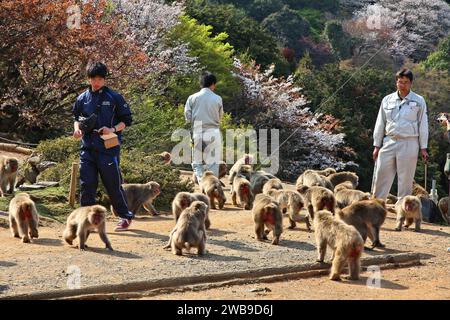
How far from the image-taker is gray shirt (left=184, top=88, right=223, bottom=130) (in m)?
14.3

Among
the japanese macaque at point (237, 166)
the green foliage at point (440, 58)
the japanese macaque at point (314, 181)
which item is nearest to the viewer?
the japanese macaque at point (314, 181)

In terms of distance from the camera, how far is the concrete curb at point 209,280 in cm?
817

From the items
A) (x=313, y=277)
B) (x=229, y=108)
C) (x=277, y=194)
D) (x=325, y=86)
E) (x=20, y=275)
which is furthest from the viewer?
(x=325, y=86)

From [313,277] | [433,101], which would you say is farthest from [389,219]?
[433,101]

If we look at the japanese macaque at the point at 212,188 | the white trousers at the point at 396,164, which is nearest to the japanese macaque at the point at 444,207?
the white trousers at the point at 396,164

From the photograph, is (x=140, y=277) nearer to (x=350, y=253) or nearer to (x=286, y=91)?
(x=350, y=253)

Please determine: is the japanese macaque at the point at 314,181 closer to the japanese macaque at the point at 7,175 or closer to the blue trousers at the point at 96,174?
the blue trousers at the point at 96,174

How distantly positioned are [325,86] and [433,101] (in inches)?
252

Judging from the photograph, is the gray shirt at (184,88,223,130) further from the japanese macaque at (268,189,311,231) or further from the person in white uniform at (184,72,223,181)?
the japanese macaque at (268,189,311,231)

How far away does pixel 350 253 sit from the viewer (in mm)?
9469

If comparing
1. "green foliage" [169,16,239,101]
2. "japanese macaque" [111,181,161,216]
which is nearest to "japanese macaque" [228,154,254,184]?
"japanese macaque" [111,181,161,216]

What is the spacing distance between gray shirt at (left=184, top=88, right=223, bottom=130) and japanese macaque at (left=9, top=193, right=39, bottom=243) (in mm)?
3920

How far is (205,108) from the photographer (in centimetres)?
1436

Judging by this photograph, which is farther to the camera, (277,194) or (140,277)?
(277,194)
